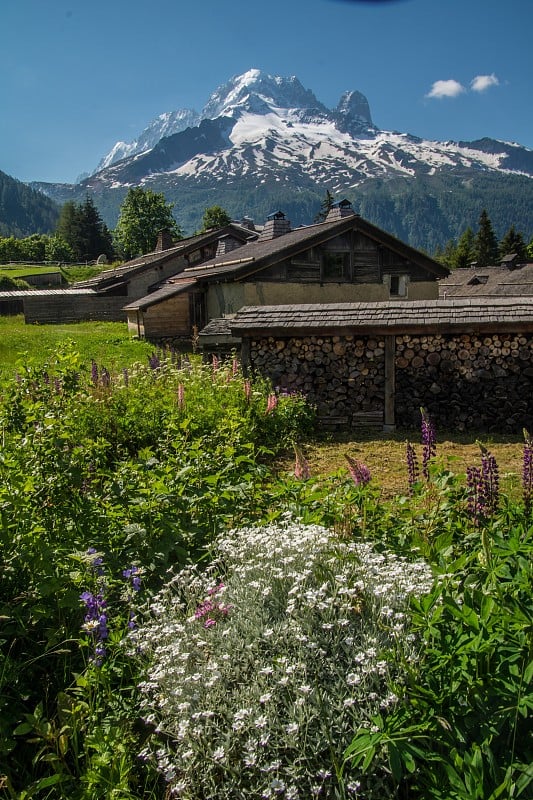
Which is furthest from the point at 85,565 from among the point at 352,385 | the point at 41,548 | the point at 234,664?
the point at 352,385

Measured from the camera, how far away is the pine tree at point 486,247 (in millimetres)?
76250

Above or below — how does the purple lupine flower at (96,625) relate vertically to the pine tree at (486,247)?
below

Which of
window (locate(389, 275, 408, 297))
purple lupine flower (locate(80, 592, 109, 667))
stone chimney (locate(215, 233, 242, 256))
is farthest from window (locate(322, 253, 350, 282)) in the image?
purple lupine flower (locate(80, 592, 109, 667))

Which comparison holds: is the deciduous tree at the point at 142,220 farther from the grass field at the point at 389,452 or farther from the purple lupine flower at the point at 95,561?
Result: the purple lupine flower at the point at 95,561

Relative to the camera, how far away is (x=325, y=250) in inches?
891

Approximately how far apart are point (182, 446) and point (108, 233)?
9860 centimetres

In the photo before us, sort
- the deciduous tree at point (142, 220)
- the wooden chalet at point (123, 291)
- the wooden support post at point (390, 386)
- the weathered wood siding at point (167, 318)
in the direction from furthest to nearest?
1. the deciduous tree at point (142, 220)
2. the wooden chalet at point (123, 291)
3. the weathered wood siding at point (167, 318)
4. the wooden support post at point (390, 386)

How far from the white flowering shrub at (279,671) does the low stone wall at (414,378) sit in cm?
650

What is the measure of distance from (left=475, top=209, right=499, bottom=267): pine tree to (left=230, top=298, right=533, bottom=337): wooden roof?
73036mm

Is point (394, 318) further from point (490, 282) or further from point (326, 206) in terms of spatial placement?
point (326, 206)

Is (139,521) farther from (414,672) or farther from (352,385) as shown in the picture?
(352,385)

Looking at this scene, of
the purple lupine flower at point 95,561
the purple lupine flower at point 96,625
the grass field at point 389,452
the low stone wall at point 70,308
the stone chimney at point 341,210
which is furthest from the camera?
the low stone wall at point 70,308

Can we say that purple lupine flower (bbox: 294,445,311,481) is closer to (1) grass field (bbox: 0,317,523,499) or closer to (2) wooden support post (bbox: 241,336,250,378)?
(1) grass field (bbox: 0,317,523,499)

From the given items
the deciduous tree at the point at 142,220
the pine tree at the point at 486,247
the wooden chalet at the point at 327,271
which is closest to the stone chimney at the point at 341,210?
the wooden chalet at the point at 327,271
